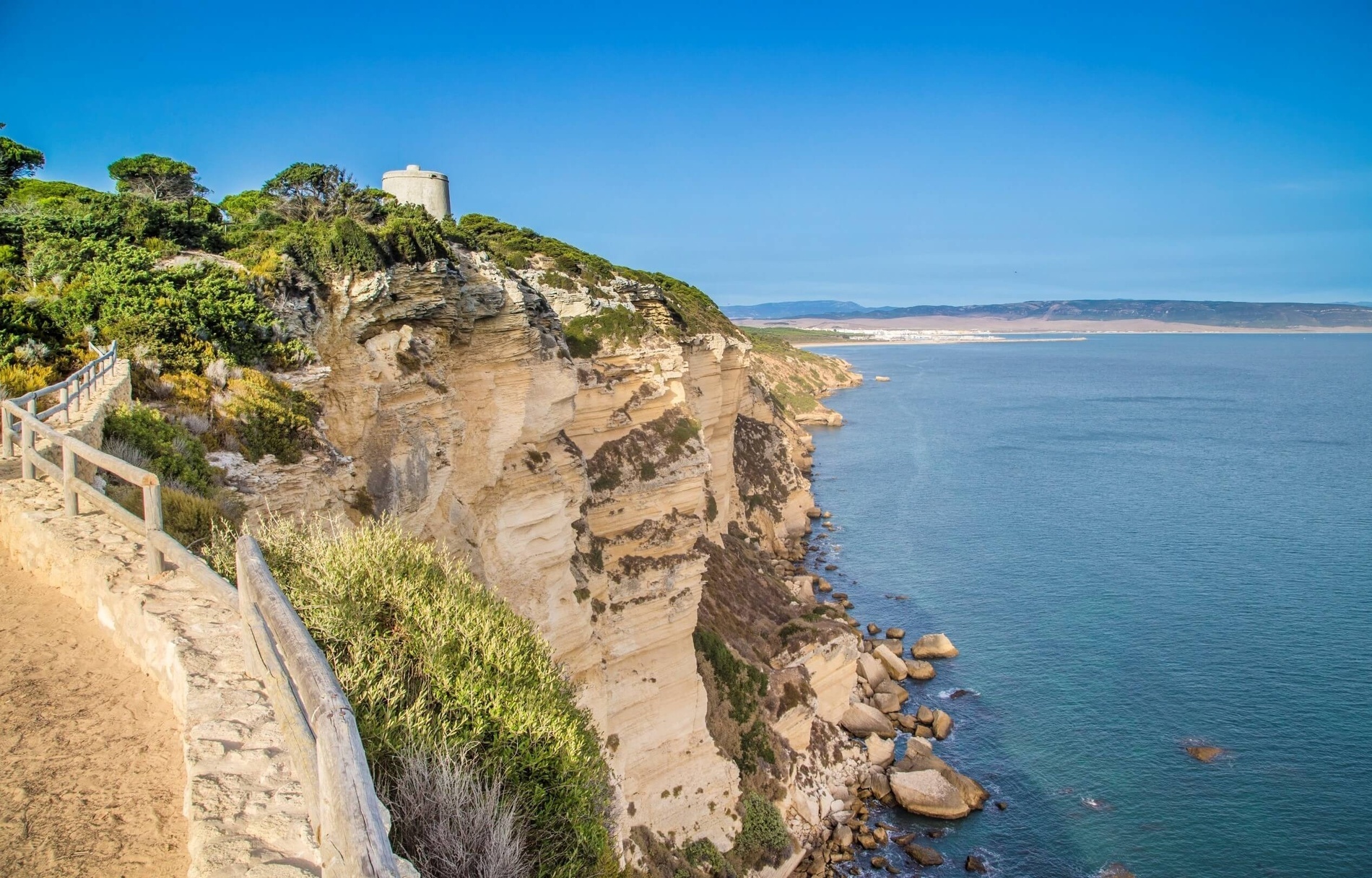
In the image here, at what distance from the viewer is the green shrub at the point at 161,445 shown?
501 inches

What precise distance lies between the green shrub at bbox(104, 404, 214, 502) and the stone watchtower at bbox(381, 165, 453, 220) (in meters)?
23.4

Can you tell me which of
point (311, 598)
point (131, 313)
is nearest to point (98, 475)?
point (311, 598)

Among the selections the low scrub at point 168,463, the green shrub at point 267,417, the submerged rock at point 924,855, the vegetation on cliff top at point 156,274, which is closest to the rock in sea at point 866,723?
the submerged rock at point 924,855

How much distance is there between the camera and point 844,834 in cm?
2936

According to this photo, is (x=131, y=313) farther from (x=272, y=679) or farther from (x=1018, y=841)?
(x=1018, y=841)

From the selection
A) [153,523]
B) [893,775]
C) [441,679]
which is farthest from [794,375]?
[153,523]

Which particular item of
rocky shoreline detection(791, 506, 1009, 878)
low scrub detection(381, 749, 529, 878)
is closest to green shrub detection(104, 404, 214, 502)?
low scrub detection(381, 749, 529, 878)

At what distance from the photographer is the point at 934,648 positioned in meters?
42.2

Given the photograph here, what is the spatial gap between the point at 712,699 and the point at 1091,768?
14.8 m

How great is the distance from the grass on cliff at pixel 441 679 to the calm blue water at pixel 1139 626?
23508mm

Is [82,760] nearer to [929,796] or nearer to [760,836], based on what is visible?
[760,836]

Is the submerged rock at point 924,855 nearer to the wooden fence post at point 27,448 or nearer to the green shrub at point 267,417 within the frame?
the green shrub at point 267,417

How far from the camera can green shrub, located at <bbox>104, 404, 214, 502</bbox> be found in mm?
12719

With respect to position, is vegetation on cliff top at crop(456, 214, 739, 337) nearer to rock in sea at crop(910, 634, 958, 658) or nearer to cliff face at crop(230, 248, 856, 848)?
cliff face at crop(230, 248, 856, 848)
